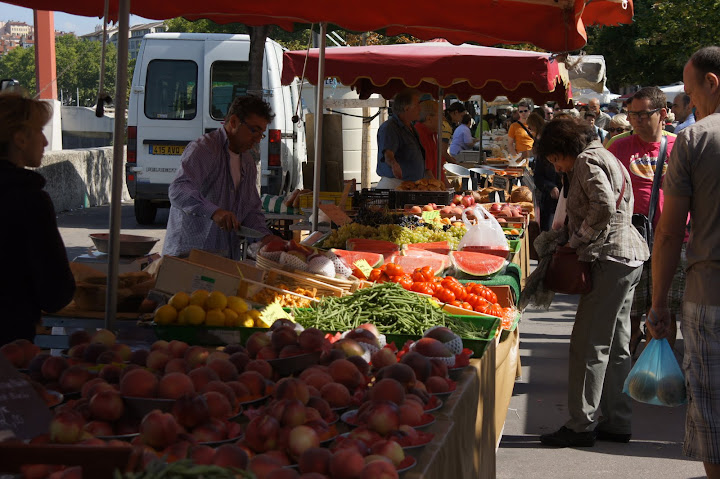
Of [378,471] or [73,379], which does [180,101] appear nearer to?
[73,379]

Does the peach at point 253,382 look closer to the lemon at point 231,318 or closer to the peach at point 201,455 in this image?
the peach at point 201,455

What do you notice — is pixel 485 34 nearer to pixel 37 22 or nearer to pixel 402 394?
pixel 402 394

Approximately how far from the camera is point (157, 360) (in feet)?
9.78

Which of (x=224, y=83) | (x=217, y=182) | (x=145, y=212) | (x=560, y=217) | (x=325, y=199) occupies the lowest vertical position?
(x=145, y=212)

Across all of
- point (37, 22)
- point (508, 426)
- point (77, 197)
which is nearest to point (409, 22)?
point (508, 426)

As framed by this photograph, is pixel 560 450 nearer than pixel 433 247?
Yes

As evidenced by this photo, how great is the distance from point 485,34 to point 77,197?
14.1m

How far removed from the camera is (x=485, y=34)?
239 inches

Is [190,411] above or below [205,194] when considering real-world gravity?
below

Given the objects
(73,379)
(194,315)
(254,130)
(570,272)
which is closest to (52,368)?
(73,379)

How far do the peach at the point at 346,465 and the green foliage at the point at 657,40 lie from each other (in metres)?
25.3

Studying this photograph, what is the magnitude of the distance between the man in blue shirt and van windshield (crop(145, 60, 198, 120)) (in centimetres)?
558

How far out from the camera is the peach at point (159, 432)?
227 centimetres

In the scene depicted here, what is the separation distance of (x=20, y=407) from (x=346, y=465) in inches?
37.9
